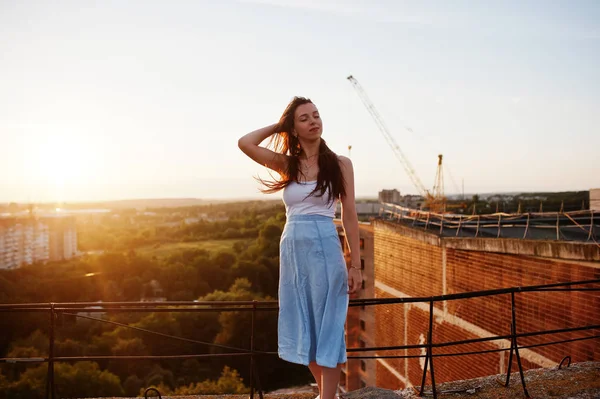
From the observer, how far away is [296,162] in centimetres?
288

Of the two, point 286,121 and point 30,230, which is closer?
point 286,121

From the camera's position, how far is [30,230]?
4866cm

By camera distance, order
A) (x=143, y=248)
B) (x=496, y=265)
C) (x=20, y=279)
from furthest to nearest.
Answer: (x=143, y=248)
(x=20, y=279)
(x=496, y=265)

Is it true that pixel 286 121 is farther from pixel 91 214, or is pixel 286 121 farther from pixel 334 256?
pixel 91 214

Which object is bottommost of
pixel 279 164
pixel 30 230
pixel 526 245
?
Result: pixel 30 230

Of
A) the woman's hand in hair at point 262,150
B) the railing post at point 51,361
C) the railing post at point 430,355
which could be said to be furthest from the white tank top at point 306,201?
the railing post at point 51,361

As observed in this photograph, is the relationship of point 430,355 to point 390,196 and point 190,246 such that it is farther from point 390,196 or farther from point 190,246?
point 190,246

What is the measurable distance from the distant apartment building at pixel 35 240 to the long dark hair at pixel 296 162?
46.2 meters

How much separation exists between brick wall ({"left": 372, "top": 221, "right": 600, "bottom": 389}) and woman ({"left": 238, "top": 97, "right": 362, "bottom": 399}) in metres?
7.28

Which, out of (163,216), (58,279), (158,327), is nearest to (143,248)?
(163,216)

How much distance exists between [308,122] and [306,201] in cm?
48

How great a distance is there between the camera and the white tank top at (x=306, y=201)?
2760 mm

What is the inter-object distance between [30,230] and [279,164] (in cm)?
5352

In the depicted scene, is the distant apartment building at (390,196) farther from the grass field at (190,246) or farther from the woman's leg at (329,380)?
the grass field at (190,246)
